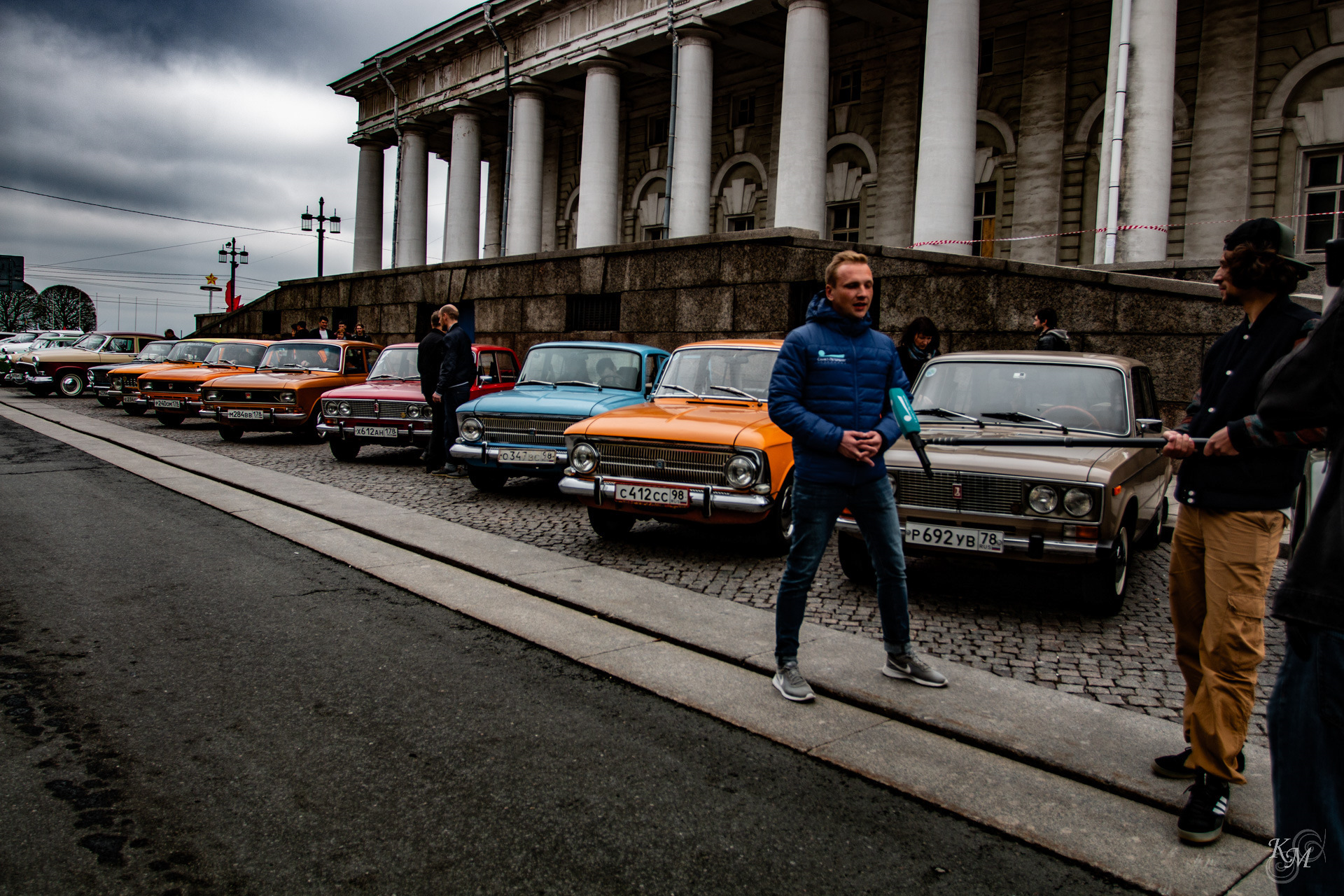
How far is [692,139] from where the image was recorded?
23.4 meters

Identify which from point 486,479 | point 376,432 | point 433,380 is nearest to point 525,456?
point 486,479

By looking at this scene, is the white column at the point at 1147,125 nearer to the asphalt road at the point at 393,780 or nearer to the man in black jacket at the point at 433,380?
the man in black jacket at the point at 433,380

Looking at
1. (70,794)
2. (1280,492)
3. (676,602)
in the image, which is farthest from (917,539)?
(70,794)

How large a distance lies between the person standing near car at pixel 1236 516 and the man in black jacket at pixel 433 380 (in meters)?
9.37

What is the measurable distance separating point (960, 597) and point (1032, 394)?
5.13 feet

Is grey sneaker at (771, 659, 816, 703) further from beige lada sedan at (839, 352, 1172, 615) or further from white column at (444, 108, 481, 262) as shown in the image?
white column at (444, 108, 481, 262)

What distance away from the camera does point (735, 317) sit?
16156 mm

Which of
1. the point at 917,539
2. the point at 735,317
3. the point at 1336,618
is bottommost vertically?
the point at 917,539

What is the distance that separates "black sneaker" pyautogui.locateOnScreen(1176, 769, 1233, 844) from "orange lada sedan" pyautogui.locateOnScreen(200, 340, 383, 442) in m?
13.2

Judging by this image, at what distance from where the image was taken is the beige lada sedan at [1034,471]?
17.5 ft

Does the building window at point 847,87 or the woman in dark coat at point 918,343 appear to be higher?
the building window at point 847,87

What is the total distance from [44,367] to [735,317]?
20.6 m

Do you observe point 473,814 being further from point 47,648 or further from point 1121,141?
point 1121,141

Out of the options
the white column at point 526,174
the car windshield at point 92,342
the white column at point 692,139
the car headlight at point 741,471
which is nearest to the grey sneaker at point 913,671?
the car headlight at point 741,471
